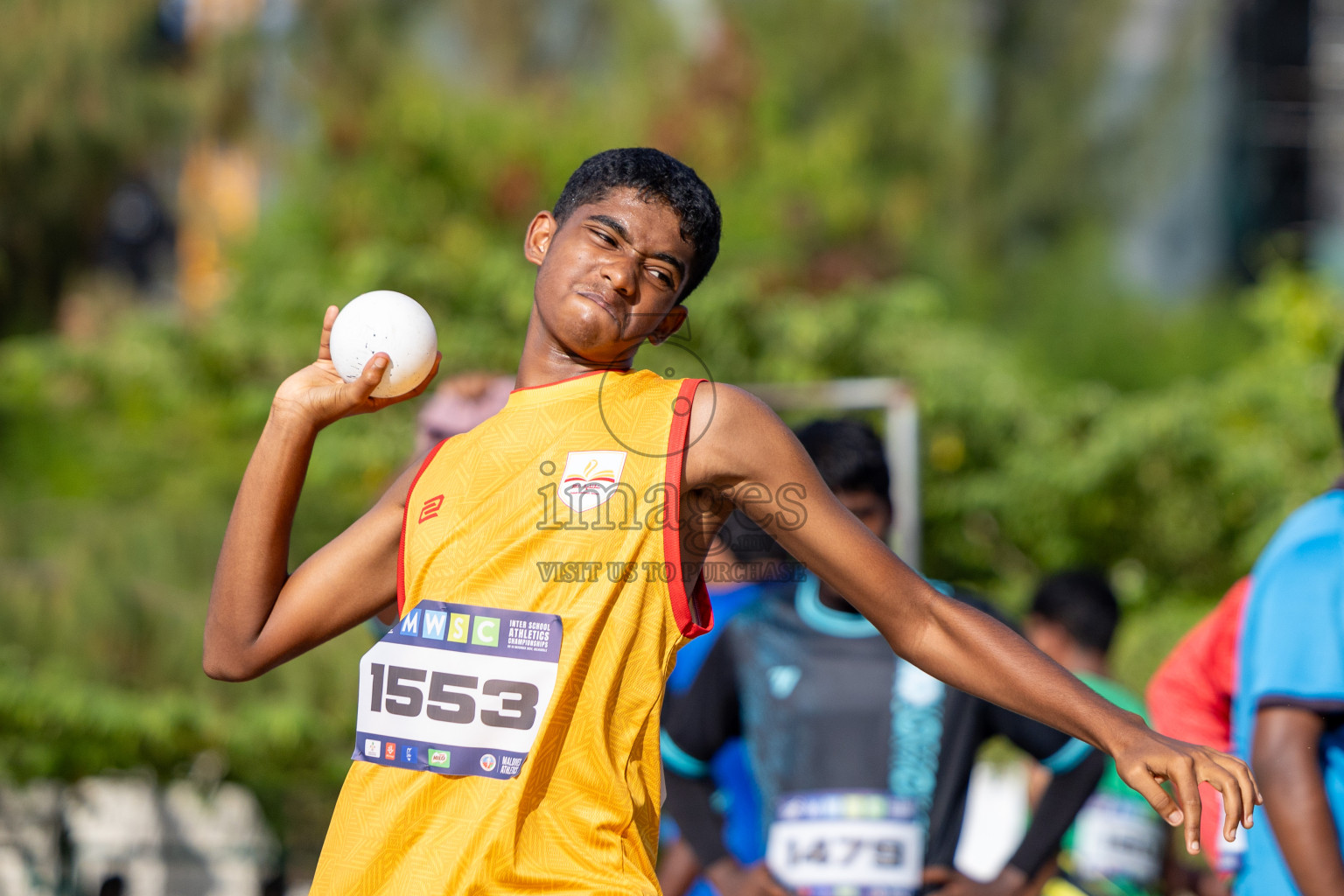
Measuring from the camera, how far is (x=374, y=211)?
1143cm

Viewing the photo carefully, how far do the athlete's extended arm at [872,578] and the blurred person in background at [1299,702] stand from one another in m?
0.86

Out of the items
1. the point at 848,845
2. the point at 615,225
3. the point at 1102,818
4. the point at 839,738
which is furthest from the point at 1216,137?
the point at 615,225

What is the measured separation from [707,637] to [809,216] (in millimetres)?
10167

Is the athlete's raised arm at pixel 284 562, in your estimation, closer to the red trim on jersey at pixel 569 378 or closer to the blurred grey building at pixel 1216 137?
the red trim on jersey at pixel 569 378

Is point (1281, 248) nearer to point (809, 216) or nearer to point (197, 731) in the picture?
point (809, 216)

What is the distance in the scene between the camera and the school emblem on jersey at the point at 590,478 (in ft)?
5.73

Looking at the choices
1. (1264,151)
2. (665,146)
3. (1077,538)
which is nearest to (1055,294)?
(1264,151)

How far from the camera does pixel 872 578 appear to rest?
5.95ft

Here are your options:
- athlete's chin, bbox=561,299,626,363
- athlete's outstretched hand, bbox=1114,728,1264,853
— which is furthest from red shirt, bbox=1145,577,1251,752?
athlete's chin, bbox=561,299,626,363

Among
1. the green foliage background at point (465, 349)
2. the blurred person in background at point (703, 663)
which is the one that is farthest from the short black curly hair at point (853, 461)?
the green foliage background at point (465, 349)

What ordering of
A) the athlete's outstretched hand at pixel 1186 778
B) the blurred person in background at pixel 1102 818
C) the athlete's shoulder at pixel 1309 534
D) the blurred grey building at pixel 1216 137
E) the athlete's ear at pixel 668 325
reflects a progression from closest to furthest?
1. the athlete's outstretched hand at pixel 1186 778
2. the athlete's ear at pixel 668 325
3. the athlete's shoulder at pixel 1309 534
4. the blurred person in background at pixel 1102 818
5. the blurred grey building at pixel 1216 137

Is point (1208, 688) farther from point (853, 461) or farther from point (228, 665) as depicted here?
point (228, 665)

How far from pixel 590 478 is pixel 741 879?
64.3 inches

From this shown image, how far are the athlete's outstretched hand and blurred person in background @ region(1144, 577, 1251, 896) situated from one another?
53.5 inches
